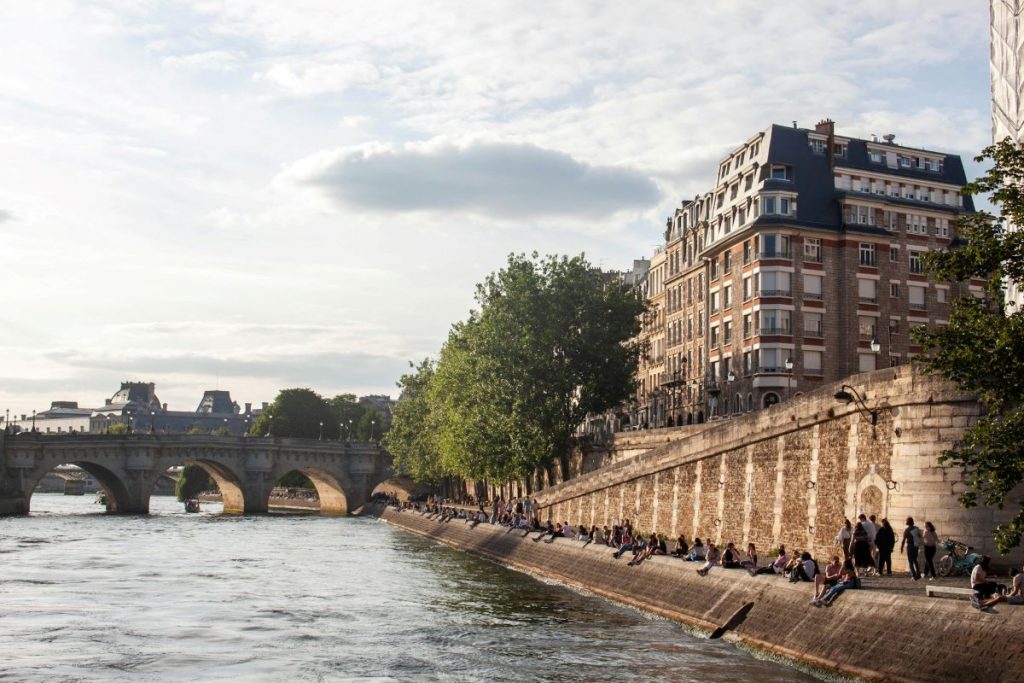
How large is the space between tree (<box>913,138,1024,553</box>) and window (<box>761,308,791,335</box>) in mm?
41351

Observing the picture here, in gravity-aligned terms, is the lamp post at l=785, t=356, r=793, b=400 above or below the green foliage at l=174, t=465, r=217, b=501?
above

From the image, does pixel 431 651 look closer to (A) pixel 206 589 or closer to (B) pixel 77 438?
(A) pixel 206 589

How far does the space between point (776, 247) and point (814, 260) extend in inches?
91.3

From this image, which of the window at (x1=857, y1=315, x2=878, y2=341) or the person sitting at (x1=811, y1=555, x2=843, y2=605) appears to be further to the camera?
the window at (x1=857, y1=315, x2=878, y2=341)

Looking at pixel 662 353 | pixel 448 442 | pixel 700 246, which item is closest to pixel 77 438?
pixel 448 442

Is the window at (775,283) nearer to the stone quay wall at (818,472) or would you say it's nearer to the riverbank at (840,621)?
the stone quay wall at (818,472)

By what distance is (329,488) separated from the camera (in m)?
133

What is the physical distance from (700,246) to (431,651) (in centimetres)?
5384

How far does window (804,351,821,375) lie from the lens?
67812 mm

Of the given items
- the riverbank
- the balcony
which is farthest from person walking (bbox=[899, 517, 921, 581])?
the balcony

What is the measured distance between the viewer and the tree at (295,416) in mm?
174000

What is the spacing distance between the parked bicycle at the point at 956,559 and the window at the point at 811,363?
3540 cm

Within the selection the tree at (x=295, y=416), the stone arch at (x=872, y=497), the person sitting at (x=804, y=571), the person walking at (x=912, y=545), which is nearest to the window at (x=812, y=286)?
the stone arch at (x=872, y=497)

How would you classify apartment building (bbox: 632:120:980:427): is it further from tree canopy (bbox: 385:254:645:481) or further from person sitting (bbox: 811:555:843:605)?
person sitting (bbox: 811:555:843:605)
